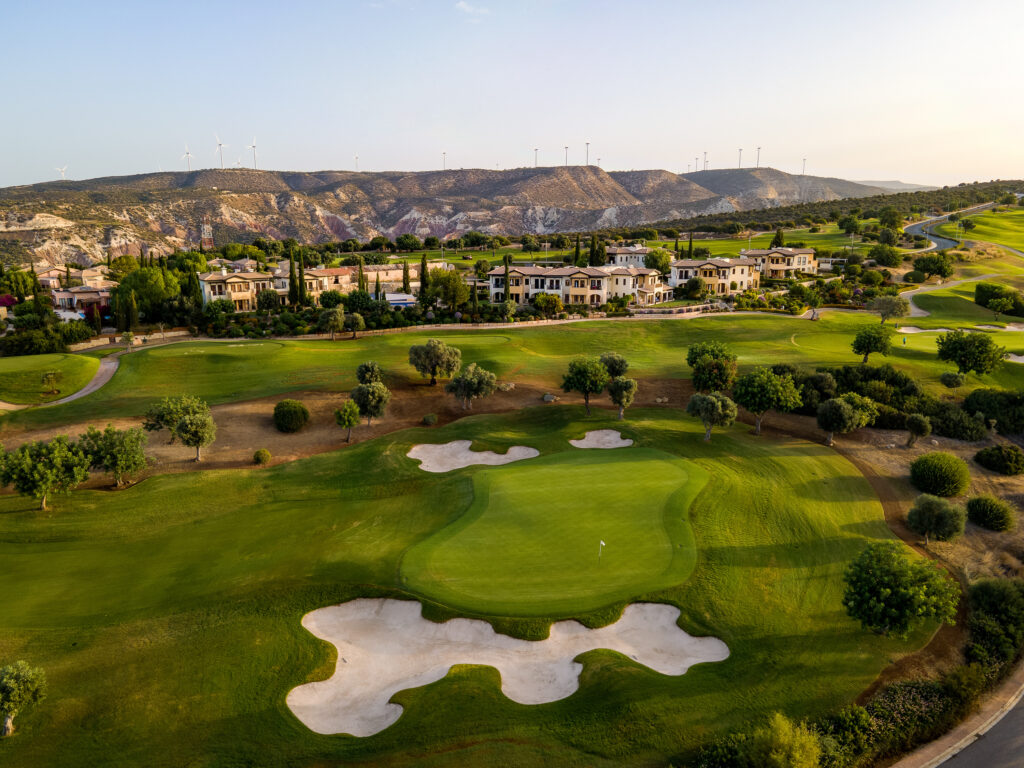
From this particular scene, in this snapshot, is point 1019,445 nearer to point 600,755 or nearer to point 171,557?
point 600,755

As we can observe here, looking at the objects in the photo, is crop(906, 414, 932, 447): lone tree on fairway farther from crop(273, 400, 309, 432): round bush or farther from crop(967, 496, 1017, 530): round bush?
crop(273, 400, 309, 432): round bush

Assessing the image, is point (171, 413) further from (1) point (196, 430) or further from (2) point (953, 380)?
(2) point (953, 380)

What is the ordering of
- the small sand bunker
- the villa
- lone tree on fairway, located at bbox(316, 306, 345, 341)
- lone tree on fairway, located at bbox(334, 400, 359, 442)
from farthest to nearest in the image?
1. the villa
2. lone tree on fairway, located at bbox(316, 306, 345, 341)
3. lone tree on fairway, located at bbox(334, 400, 359, 442)
4. the small sand bunker

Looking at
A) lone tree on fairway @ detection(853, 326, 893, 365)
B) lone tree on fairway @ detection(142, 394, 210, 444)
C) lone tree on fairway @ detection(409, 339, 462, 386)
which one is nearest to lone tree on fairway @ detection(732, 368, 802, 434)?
lone tree on fairway @ detection(853, 326, 893, 365)

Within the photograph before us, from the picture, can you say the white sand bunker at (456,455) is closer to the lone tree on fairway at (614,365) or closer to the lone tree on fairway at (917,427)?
the lone tree on fairway at (614,365)

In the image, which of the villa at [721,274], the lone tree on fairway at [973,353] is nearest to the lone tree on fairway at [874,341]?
the lone tree on fairway at [973,353]

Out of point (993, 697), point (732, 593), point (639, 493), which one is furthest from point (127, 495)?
point (993, 697)

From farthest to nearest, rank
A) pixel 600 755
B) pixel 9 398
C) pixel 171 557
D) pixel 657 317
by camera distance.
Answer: pixel 657 317 < pixel 9 398 < pixel 171 557 < pixel 600 755
